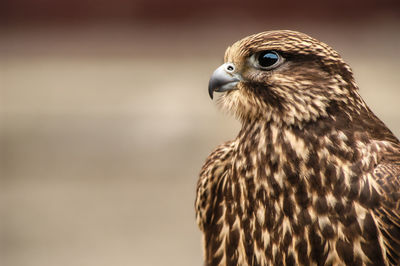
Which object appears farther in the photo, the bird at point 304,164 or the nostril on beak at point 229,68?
the nostril on beak at point 229,68

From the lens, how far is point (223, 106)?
7.63ft

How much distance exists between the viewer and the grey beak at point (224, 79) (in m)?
2.25

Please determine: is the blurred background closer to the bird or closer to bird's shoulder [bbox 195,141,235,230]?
bird's shoulder [bbox 195,141,235,230]

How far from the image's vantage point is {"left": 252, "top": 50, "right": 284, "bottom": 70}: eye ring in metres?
2.19

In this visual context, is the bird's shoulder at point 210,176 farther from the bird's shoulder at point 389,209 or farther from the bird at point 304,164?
the bird's shoulder at point 389,209

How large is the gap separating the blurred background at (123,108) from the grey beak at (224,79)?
324 cm

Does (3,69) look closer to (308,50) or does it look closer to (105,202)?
(105,202)

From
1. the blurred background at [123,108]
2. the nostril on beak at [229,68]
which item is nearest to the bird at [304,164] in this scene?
the nostril on beak at [229,68]

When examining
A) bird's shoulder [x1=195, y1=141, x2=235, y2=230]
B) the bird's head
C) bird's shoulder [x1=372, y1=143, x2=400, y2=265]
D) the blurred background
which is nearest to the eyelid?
the bird's head

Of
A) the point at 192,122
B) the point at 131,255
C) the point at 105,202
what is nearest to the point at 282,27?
the point at 192,122

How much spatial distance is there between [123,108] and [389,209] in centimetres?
543

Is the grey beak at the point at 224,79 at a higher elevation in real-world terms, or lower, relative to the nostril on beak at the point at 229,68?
lower

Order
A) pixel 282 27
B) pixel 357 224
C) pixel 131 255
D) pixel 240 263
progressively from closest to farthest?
1. pixel 357 224
2. pixel 240 263
3. pixel 131 255
4. pixel 282 27

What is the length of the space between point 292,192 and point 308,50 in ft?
1.47
